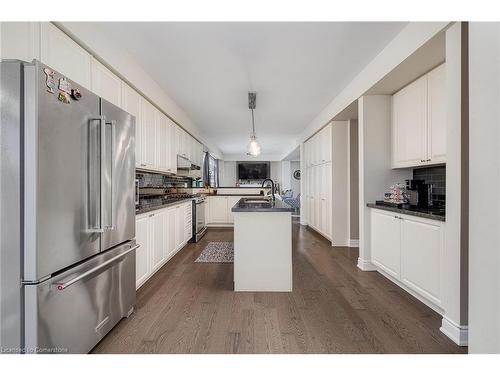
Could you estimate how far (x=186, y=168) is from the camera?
5316 mm

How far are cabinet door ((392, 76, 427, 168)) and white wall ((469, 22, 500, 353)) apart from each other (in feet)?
5.26

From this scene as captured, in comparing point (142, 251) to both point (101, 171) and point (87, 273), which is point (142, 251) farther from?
point (101, 171)

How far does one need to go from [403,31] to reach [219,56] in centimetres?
178

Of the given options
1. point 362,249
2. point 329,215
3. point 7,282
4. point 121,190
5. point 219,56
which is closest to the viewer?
point 7,282

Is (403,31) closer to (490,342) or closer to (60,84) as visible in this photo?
(490,342)

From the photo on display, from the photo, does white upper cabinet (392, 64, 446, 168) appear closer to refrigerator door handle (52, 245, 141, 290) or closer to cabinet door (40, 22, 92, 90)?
refrigerator door handle (52, 245, 141, 290)

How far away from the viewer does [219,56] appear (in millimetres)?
2748

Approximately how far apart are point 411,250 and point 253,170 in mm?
9845

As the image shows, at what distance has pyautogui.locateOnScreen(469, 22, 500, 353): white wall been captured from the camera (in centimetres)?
111

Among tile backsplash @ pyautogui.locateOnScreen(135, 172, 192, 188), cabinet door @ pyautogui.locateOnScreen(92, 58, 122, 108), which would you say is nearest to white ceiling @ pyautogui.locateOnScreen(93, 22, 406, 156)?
cabinet door @ pyautogui.locateOnScreen(92, 58, 122, 108)

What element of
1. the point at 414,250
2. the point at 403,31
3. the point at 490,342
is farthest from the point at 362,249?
the point at 403,31

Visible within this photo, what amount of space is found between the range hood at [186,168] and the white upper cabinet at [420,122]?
356cm

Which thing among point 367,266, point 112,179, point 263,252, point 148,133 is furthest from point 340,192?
point 112,179

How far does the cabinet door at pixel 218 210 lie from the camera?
22.6 feet
